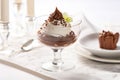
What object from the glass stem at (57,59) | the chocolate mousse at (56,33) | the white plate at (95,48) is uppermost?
the chocolate mousse at (56,33)

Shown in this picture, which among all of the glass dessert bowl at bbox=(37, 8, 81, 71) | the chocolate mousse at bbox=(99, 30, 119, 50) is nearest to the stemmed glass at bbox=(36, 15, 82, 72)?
the glass dessert bowl at bbox=(37, 8, 81, 71)

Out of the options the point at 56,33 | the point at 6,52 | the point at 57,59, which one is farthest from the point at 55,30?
the point at 6,52

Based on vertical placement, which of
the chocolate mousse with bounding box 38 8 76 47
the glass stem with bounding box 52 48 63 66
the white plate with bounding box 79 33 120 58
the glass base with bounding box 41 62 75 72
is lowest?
the glass base with bounding box 41 62 75 72

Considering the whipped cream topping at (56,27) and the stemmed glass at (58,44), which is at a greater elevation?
the whipped cream topping at (56,27)

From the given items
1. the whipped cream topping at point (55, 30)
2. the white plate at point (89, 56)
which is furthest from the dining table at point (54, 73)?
the whipped cream topping at point (55, 30)

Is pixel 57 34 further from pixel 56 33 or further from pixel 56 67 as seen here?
pixel 56 67

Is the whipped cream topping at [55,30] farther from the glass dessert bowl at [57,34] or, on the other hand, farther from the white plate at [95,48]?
the white plate at [95,48]

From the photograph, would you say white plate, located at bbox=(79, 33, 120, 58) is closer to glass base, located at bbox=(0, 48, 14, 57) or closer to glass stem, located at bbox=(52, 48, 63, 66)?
glass stem, located at bbox=(52, 48, 63, 66)
